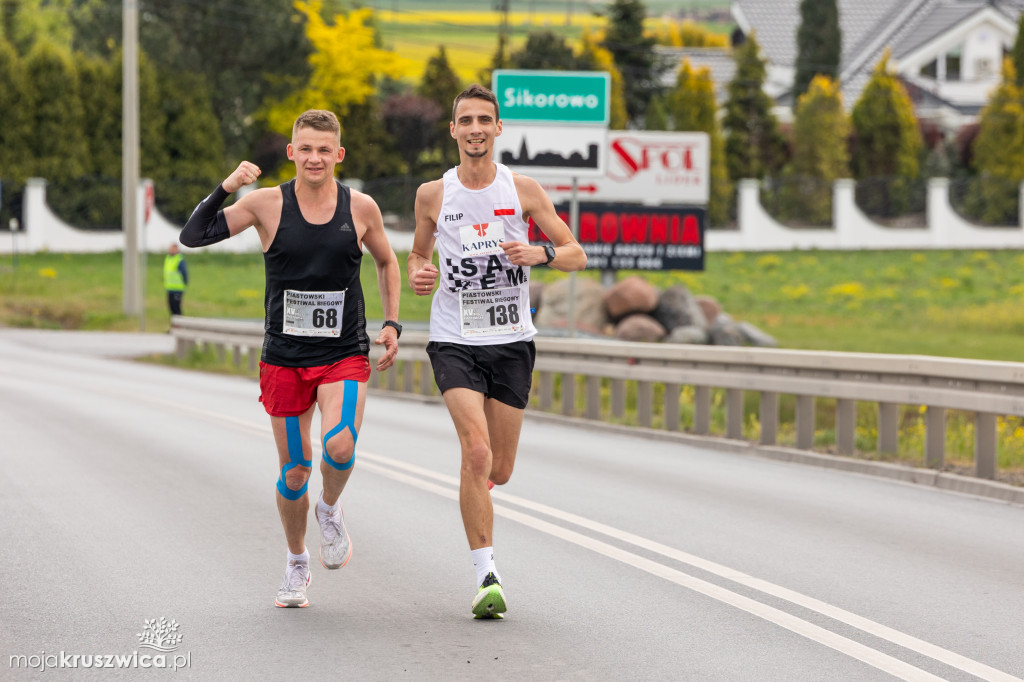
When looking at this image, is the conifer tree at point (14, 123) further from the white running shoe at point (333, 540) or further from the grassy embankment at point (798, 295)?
→ the white running shoe at point (333, 540)

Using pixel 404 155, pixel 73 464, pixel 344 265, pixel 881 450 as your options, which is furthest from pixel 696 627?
pixel 404 155

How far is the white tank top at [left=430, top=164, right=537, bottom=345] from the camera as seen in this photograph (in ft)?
23.4

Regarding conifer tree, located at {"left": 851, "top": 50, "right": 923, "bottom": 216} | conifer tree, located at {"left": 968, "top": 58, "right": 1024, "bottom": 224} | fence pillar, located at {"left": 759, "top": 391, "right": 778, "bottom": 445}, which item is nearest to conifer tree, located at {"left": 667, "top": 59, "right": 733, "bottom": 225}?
conifer tree, located at {"left": 851, "top": 50, "right": 923, "bottom": 216}

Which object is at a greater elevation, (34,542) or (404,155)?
A: (404,155)

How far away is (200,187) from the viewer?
5409cm

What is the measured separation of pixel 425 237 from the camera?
735cm

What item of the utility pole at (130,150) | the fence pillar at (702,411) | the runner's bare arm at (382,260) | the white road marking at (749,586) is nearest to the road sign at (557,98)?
the fence pillar at (702,411)

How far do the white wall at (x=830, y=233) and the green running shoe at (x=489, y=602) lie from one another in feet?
140

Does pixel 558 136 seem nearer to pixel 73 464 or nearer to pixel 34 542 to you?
pixel 73 464

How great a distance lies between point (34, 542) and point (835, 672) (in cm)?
461

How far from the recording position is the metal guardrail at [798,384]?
36.7 ft

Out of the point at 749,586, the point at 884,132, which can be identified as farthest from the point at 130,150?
the point at 884,132

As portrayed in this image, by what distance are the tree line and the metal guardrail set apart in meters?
28.0

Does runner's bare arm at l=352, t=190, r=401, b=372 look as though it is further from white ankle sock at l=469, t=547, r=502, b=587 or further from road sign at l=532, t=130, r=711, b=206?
→ road sign at l=532, t=130, r=711, b=206
